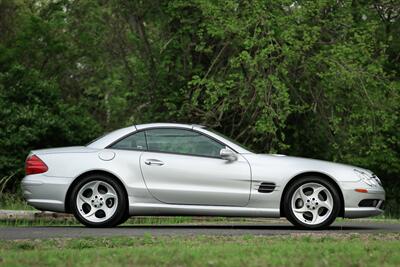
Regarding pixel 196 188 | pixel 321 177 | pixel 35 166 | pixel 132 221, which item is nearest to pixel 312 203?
pixel 321 177

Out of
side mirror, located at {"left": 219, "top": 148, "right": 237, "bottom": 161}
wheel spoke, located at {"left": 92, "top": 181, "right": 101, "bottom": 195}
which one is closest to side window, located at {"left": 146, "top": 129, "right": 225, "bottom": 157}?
side mirror, located at {"left": 219, "top": 148, "right": 237, "bottom": 161}

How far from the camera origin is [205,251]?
28.0 ft

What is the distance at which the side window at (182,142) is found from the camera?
12609 millimetres

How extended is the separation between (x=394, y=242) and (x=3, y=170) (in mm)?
19864

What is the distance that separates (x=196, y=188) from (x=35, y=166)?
2.21 meters

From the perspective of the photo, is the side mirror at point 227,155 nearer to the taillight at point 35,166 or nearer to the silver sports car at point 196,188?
the silver sports car at point 196,188

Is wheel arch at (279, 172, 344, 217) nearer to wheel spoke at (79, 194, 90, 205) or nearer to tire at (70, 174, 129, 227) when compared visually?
tire at (70, 174, 129, 227)

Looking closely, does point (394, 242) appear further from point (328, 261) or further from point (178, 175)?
point (178, 175)

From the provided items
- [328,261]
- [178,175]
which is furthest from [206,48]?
[328,261]

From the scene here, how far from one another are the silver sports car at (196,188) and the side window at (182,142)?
15cm

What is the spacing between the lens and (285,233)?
11.5 m

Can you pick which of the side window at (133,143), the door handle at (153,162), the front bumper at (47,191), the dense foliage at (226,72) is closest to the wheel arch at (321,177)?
the door handle at (153,162)

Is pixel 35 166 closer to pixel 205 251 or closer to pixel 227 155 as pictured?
pixel 227 155

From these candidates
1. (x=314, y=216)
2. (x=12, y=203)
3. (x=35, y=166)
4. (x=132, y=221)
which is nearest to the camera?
(x=314, y=216)
